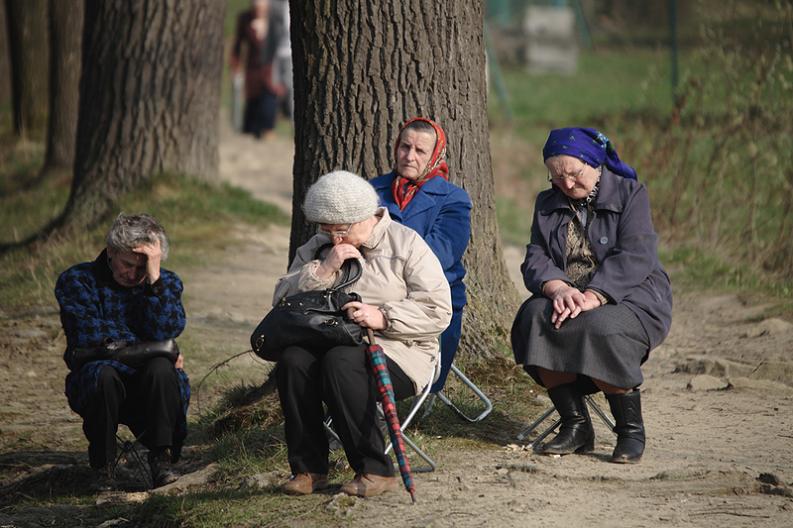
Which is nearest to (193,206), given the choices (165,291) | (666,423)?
(165,291)

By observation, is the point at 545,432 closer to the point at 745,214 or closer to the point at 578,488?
the point at 578,488

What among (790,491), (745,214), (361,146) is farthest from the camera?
(745,214)

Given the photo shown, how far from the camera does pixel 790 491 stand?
451cm

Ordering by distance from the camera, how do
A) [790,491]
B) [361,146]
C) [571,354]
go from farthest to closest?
1. [361,146]
2. [571,354]
3. [790,491]

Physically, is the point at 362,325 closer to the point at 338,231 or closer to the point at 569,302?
the point at 338,231

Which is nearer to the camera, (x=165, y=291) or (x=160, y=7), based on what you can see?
(x=165, y=291)

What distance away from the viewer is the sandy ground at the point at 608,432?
4375 millimetres

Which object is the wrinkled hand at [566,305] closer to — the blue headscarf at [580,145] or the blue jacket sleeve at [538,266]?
the blue jacket sleeve at [538,266]

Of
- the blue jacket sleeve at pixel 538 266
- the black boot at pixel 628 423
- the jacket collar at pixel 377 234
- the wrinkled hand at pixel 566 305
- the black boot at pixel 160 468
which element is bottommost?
the black boot at pixel 160 468

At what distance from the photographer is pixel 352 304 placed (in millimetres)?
4516

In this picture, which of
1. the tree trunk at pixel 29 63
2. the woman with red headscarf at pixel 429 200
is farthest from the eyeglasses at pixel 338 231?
the tree trunk at pixel 29 63

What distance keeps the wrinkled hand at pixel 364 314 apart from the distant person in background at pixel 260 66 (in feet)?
37.7

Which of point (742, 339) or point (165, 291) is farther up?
point (165, 291)

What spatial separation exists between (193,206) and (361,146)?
4511 mm
